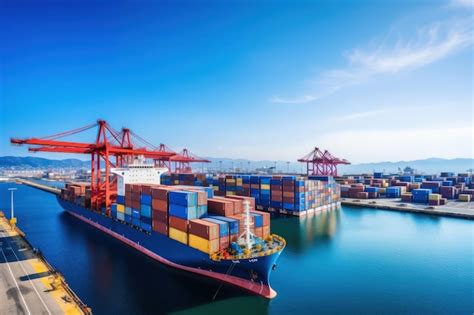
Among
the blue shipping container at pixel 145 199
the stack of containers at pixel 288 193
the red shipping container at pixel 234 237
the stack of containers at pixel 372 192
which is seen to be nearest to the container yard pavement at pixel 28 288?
the blue shipping container at pixel 145 199

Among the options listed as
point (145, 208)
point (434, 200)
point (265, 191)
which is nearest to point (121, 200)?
A: point (145, 208)

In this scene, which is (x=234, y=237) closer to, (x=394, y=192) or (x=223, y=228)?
(x=223, y=228)

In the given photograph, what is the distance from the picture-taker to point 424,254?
25.9 metres

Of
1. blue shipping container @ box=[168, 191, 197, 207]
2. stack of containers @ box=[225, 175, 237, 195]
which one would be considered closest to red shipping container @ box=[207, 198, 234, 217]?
blue shipping container @ box=[168, 191, 197, 207]

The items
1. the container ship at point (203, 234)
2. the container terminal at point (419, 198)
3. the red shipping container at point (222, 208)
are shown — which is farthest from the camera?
the container terminal at point (419, 198)

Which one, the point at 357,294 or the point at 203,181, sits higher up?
the point at 203,181

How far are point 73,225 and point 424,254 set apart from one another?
4647 cm

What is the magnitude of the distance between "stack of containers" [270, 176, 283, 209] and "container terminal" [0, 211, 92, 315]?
36.4 meters

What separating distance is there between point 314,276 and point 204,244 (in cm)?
979

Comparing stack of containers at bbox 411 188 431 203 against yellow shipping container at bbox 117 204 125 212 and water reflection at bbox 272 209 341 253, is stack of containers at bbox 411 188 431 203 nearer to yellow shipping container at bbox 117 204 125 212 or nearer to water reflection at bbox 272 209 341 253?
water reflection at bbox 272 209 341 253

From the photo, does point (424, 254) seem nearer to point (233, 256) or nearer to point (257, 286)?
point (257, 286)

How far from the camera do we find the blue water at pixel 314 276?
16250 millimetres

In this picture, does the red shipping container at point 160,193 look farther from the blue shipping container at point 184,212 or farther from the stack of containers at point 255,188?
the stack of containers at point 255,188

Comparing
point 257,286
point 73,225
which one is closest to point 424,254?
point 257,286
